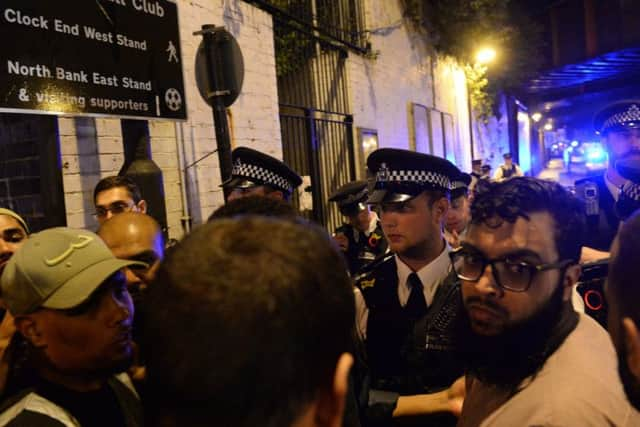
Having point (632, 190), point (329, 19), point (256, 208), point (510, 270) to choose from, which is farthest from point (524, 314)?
point (329, 19)

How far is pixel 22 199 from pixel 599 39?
14893 mm

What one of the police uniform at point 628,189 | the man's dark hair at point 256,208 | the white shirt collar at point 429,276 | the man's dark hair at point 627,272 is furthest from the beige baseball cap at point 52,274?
the police uniform at point 628,189

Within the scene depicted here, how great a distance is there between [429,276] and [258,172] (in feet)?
5.26

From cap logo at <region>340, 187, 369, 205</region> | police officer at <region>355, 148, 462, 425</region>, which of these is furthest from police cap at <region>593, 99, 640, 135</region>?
cap logo at <region>340, 187, 369, 205</region>

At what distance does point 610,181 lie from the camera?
11.4 feet

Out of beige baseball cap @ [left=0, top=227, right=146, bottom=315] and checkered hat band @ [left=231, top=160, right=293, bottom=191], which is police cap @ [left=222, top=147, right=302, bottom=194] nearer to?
checkered hat band @ [left=231, top=160, right=293, bottom=191]

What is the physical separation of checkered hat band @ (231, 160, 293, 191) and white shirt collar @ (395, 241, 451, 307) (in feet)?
4.50

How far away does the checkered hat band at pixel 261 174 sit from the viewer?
343 cm

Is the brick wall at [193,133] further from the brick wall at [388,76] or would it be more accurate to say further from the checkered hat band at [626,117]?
the checkered hat band at [626,117]

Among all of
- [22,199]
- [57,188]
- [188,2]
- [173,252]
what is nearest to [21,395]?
[173,252]

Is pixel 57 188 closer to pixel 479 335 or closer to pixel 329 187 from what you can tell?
pixel 479 335

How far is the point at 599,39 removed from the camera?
13625 mm

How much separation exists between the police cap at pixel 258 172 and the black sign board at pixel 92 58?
0.76 metres

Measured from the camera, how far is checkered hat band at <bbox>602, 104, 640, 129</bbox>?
3.41m
